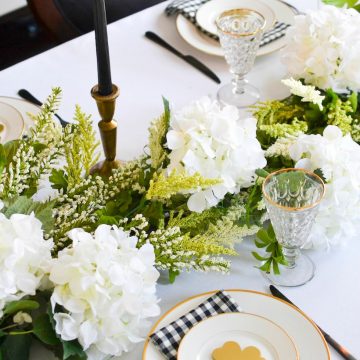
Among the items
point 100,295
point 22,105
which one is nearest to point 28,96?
point 22,105

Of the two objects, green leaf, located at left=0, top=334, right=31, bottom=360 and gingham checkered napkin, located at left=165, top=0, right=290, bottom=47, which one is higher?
green leaf, located at left=0, top=334, right=31, bottom=360

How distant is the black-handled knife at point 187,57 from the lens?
4.88ft

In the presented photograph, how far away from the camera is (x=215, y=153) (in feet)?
3.23

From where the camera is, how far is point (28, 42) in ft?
10.00

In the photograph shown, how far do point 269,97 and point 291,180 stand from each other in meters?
0.48

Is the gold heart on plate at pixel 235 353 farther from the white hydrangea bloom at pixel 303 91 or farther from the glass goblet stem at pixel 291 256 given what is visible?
the white hydrangea bloom at pixel 303 91

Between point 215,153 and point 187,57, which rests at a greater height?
point 215,153

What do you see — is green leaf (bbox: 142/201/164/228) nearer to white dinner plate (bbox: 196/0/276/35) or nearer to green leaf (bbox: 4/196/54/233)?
→ green leaf (bbox: 4/196/54/233)

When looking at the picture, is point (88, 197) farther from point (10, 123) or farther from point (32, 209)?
point (10, 123)

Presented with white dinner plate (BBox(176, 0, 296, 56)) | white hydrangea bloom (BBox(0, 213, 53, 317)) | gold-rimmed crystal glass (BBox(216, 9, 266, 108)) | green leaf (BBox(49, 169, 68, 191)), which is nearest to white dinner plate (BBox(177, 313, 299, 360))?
white hydrangea bloom (BBox(0, 213, 53, 317))

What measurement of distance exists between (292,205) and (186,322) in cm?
23

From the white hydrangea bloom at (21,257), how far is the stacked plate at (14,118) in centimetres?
43

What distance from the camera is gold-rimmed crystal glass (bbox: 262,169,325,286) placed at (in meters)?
0.94

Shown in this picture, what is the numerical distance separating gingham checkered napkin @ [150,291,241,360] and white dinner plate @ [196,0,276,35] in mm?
781
